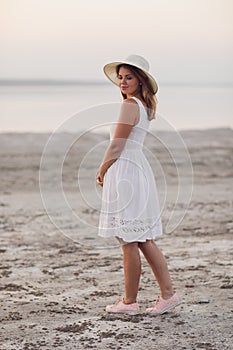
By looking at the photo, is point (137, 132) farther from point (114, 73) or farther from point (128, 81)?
point (114, 73)

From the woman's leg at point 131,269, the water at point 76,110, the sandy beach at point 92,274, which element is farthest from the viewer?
the water at point 76,110

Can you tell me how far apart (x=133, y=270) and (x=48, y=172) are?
5357mm

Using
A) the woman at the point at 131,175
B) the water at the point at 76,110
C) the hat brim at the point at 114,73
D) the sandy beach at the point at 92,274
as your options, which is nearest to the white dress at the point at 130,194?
the woman at the point at 131,175

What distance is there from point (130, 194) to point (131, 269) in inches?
17.1

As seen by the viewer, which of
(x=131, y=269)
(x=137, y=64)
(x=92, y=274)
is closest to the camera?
(x=137, y=64)

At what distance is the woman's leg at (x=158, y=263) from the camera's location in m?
4.59

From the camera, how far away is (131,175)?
4473mm

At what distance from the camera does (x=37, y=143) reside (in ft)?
41.2

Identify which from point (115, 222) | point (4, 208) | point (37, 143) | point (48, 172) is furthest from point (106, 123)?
point (37, 143)

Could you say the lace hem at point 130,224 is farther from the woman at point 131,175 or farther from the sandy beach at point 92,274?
the sandy beach at point 92,274

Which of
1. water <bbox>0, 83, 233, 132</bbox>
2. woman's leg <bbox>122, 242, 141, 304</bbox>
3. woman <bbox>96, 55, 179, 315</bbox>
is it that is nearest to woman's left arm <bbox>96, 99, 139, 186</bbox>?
woman <bbox>96, 55, 179, 315</bbox>

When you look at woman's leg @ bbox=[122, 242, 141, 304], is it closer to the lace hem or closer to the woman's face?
the lace hem

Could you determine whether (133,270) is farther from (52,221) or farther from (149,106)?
(52,221)

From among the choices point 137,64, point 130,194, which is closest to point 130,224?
point 130,194
